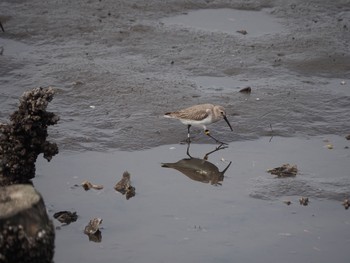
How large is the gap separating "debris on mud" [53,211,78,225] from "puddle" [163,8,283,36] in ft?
24.2

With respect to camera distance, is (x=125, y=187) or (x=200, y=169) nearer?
(x=125, y=187)

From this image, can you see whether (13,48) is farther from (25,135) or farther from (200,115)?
(25,135)

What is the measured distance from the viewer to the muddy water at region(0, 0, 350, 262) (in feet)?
28.4

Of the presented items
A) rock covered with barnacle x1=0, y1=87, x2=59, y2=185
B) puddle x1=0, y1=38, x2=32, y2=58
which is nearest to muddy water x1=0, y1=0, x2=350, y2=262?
puddle x1=0, y1=38, x2=32, y2=58

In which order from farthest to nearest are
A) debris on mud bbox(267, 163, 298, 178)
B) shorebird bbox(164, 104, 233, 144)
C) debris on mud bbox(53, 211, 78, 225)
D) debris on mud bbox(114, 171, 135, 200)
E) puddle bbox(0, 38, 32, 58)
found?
1. puddle bbox(0, 38, 32, 58)
2. shorebird bbox(164, 104, 233, 144)
3. debris on mud bbox(267, 163, 298, 178)
4. debris on mud bbox(114, 171, 135, 200)
5. debris on mud bbox(53, 211, 78, 225)

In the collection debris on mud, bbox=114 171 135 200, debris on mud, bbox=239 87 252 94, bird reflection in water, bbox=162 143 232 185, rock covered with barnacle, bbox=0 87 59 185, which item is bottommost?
bird reflection in water, bbox=162 143 232 185

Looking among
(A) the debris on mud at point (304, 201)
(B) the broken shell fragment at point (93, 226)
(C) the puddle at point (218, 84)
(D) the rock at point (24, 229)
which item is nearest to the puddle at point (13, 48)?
(C) the puddle at point (218, 84)

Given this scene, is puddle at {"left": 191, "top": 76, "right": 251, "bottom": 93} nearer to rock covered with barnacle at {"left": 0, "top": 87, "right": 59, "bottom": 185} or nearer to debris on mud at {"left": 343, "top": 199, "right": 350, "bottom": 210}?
debris on mud at {"left": 343, "top": 199, "right": 350, "bottom": 210}

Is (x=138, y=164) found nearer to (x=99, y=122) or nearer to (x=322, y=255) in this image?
(x=99, y=122)

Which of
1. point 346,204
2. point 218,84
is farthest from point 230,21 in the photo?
point 346,204

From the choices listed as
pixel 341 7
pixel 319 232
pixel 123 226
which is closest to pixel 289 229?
pixel 319 232

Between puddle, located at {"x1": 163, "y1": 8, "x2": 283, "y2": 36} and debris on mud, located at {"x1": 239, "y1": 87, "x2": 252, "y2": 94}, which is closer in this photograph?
debris on mud, located at {"x1": 239, "y1": 87, "x2": 252, "y2": 94}

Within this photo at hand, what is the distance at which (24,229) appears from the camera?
6094mm

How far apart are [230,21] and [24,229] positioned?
10697mm
